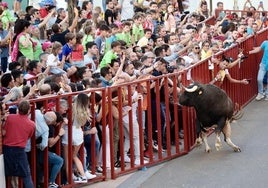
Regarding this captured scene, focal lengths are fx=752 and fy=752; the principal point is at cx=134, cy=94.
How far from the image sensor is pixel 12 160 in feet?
33.1

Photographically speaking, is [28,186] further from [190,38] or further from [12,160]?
[190,38]

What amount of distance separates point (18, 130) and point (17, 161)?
0.41m

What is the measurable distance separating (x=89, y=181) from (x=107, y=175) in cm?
51

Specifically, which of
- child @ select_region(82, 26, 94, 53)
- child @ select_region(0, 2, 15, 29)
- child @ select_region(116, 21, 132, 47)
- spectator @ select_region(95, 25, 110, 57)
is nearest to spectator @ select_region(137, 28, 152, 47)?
child @ select_region(116, 21, 132, 47)

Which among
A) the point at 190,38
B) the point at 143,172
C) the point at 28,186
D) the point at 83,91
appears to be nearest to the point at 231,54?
the point at 190,38

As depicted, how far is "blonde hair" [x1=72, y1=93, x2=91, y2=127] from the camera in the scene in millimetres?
11023

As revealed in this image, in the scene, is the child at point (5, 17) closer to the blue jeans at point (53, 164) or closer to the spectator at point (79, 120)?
the spectator at point (79, 120)

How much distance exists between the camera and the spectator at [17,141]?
395 inches

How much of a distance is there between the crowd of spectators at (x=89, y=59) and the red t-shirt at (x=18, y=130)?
0.12m

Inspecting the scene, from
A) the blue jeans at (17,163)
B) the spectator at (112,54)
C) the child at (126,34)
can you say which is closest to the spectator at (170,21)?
the child at (126,34)

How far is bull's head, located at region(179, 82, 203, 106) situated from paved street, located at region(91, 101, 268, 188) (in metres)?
1.02

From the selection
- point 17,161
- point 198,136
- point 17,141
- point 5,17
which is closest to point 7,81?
point 17,141

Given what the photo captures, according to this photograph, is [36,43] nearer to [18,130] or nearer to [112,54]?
[112,54]

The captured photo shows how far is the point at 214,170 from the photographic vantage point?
40.4ft
